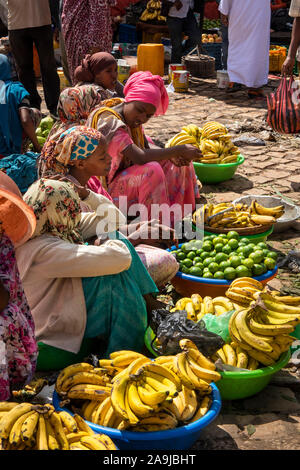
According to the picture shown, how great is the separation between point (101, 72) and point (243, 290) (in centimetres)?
335

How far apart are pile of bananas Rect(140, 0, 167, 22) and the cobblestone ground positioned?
7.76ft

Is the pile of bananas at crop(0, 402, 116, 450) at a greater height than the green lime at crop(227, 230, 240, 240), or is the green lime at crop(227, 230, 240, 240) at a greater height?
the pile of bananas at crop(0, 402, 116, 450)

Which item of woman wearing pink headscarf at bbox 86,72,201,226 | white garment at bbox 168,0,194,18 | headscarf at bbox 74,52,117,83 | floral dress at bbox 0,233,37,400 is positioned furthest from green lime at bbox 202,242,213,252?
white garment at bbox 168,0,194,18

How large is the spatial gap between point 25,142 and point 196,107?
172 inches

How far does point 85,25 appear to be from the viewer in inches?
286

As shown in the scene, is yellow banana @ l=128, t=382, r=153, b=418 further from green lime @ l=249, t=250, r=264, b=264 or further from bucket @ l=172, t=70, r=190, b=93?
bucket @ l=172, t=70, r=190, b=93

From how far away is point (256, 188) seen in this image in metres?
6.17

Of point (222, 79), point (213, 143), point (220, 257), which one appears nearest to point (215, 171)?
point (213, 143)

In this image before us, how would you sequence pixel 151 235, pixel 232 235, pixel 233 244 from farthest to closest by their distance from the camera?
pixel 232 235
pixel 233 244
pixel 151 235

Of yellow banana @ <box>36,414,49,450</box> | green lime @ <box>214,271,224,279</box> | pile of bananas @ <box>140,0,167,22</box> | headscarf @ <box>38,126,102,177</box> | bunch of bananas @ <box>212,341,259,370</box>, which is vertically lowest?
Answer: bunch of bananas @ <box>212,341,259,370</box>

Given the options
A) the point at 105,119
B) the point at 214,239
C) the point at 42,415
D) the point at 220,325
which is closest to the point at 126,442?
the point at 42,415

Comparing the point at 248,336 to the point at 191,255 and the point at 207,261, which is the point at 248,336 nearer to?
the point at 207,261

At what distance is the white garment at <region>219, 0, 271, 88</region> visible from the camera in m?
9.60
